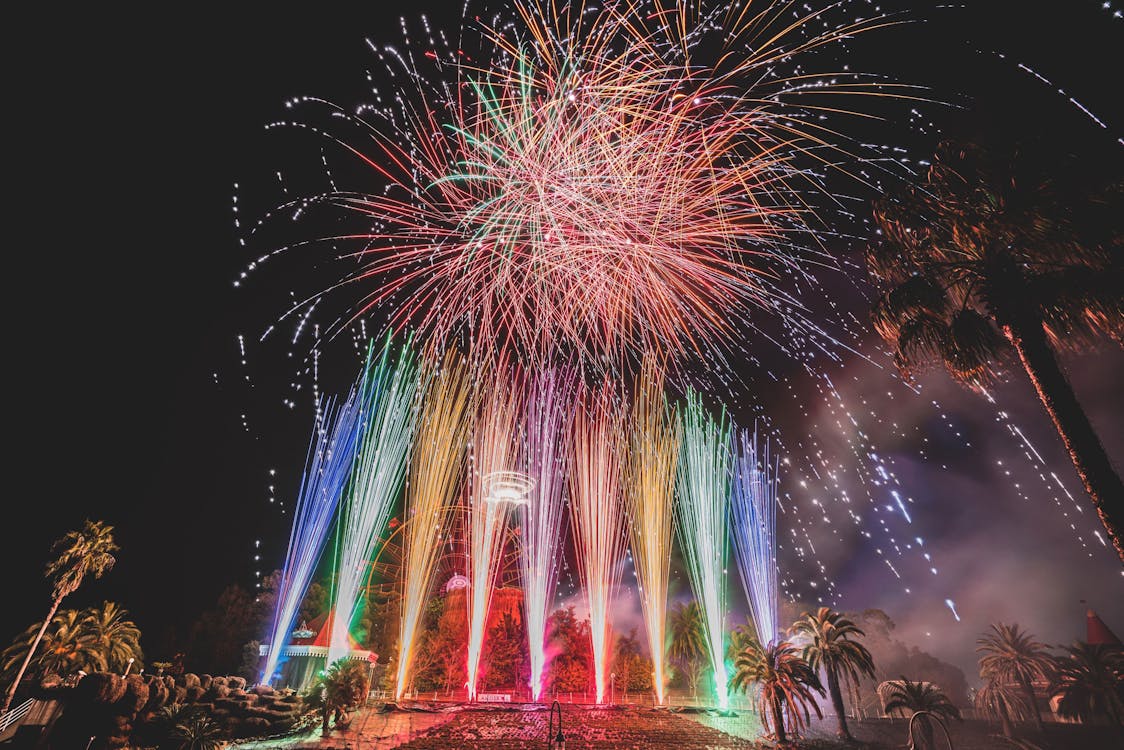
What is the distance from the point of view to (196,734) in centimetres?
1536

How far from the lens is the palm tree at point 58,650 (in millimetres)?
23562

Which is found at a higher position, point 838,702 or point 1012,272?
point 1012,272

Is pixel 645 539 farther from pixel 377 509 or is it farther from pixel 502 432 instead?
pixel 377 509

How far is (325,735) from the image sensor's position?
57.3 ft

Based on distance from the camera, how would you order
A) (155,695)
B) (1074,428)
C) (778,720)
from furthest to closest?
(778,720) < (155,695) < (1074,428)

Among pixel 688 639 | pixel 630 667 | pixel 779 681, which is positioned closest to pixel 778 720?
pixel 779 681

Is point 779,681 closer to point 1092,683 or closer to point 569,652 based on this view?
point 1092,683

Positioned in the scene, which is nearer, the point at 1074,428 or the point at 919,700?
the point at 1074,428

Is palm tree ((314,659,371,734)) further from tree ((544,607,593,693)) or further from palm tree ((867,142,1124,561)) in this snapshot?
tree ((544,607,593,693))

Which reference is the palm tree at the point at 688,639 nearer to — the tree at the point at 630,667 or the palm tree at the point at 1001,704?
the tree at the point at 630,667

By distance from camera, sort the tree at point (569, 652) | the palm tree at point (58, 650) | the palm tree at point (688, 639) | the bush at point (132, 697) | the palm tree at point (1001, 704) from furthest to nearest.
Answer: the palm tree at point (688, 639)
the tree at point (569, 652)
the palm tree at point (1001, 704)
the palm tree at point (58, 650)
the bush at point (132, 697)

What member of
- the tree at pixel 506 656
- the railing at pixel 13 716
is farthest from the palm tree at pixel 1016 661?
the railing at pixel 13 716

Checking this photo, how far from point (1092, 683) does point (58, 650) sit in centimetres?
5134

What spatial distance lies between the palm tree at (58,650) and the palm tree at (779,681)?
96.4 feet
